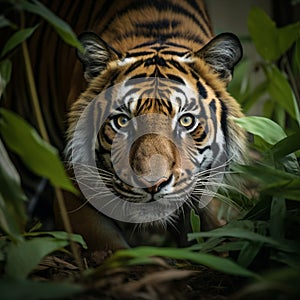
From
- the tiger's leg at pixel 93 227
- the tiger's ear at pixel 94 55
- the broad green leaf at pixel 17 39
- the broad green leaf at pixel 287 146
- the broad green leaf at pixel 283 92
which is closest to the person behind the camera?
the broad green leaf at pixel 17 39

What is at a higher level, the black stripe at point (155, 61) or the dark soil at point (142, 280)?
the black stripe at point (155, 61)

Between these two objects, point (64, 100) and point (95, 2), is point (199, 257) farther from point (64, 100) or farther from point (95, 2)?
point (95, 2)

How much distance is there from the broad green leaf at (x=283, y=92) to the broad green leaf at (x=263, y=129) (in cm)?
32

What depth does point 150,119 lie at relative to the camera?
59.7 inches

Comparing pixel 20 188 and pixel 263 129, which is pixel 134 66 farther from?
pixel 20 188

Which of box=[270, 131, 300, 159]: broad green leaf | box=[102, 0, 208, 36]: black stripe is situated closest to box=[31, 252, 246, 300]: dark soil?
box=[270, 131, 300, 159]: broad green leaf

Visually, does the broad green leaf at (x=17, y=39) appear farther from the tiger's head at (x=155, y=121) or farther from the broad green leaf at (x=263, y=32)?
the broad green leaf at (x=263, y=32)

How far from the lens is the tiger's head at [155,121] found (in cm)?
149

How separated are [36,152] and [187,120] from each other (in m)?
0.63

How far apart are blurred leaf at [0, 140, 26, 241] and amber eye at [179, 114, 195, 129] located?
0.54 m

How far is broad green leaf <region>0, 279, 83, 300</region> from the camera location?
0.83 m

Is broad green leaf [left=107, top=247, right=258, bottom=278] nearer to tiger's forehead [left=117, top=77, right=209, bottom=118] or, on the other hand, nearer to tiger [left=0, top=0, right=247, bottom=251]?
tiger [left=0, top=0, right=247, bottom=251]

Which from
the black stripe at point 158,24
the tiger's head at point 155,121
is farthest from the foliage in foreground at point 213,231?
the black stripe at point 158,24

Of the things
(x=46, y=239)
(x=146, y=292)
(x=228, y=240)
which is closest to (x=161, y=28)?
(x=228, y=240)
